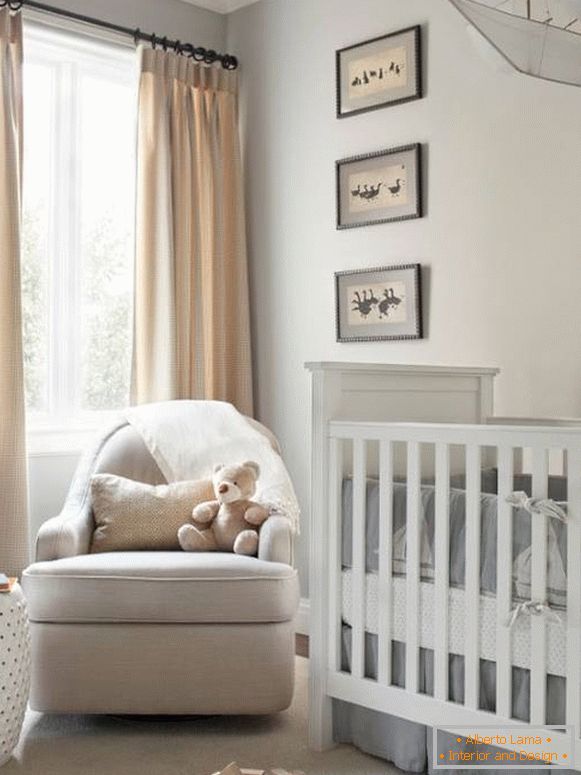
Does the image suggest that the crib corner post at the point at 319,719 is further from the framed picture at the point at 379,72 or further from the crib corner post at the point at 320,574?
the framed picture at the point at 379,72

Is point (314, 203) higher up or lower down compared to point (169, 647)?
higher up

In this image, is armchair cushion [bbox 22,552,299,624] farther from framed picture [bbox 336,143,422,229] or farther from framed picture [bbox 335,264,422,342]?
framed picture [bbox 336,143,422,229]

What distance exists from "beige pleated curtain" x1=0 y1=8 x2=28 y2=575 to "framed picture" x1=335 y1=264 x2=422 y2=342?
115 centimetres

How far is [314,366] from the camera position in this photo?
95.5 inches

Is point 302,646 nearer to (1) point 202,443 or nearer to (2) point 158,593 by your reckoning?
(1) point 202,443

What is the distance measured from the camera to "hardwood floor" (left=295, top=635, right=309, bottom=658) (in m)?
3.46

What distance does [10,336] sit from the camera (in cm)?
330

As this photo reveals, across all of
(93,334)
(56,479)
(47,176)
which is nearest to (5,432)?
(56,479)

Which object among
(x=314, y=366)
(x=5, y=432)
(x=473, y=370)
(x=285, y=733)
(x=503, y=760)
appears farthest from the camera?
(x=5, y=432)

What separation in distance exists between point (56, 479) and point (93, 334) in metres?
0.57

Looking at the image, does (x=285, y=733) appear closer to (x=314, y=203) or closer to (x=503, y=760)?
(x=503, y=760)

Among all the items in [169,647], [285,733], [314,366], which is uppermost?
[314,366]

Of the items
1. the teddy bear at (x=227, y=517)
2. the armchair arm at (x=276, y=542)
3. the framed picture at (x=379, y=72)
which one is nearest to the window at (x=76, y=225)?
the framed picture at (x=379, y=72)

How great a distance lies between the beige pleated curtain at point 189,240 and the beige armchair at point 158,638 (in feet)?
4.03
